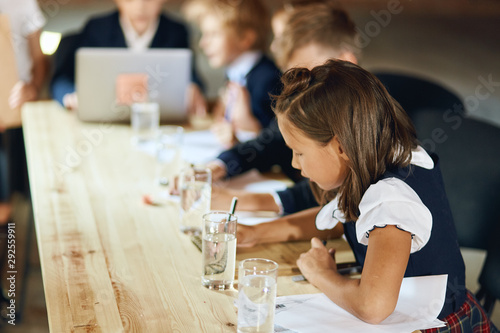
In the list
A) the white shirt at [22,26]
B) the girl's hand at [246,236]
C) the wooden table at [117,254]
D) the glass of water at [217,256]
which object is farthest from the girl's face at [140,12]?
the glass of water at [217,256]

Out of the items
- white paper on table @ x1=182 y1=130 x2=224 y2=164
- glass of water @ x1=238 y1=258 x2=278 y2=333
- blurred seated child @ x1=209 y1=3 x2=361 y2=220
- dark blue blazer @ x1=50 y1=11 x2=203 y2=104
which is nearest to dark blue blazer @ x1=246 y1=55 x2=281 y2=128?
white paper on table @ x1=182 y1=130 x2=224 y2=164

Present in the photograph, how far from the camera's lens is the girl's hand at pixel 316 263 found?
1150 millimetres

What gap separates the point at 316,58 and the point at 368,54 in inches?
83.8

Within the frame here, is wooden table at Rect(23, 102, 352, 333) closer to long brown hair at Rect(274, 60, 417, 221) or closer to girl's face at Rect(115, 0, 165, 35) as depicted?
long brown hair at Rect(274, 60, 417, 221)

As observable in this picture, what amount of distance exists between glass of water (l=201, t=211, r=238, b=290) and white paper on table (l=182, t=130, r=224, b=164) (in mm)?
762

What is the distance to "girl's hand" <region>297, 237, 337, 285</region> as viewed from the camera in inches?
45.3

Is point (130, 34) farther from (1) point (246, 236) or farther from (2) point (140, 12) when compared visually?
(1) point (246, 236)

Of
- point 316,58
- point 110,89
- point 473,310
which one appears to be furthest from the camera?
point 110,89

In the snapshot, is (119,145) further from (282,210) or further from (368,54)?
A: (368,54)

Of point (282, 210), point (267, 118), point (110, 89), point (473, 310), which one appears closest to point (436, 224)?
point (473, 310)

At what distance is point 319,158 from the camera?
1.14 meters

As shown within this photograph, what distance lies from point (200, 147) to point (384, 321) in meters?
1.23

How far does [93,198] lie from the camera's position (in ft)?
5.25

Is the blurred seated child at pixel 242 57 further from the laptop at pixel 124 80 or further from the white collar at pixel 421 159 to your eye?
the white collar at pixel 421 159
